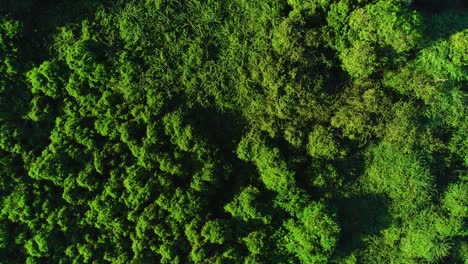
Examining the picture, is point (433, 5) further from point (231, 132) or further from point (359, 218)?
point (231, 132)

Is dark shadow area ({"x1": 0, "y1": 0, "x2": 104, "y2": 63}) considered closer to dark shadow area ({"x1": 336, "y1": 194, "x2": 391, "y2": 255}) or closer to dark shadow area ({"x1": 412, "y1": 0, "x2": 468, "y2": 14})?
dark shadow area ({"x1": 336, "y1": 194, "x2": 391, "y2": 255})

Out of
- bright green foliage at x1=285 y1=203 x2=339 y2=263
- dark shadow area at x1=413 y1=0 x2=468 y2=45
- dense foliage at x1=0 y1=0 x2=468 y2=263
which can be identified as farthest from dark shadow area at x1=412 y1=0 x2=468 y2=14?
bright green foliage at x1=285 y1=203 x2=339 y2=263

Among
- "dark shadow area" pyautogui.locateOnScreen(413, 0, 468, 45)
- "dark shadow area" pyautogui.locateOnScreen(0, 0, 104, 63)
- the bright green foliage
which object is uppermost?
"dark shadow area" pyautogui.locateOnScreen(413, 0, 468, 45)

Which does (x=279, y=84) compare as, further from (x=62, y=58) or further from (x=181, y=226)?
(x=62, y=58)

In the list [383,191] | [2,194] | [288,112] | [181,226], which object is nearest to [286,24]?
[288,112]

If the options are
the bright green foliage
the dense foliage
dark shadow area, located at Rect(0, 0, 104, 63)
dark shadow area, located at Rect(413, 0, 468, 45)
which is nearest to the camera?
the bright green foliage

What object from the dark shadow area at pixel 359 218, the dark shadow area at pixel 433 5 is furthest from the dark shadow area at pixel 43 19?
the dark shadow area at pixel 433 5

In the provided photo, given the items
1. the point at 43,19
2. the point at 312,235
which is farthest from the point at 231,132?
the point at 43,19
